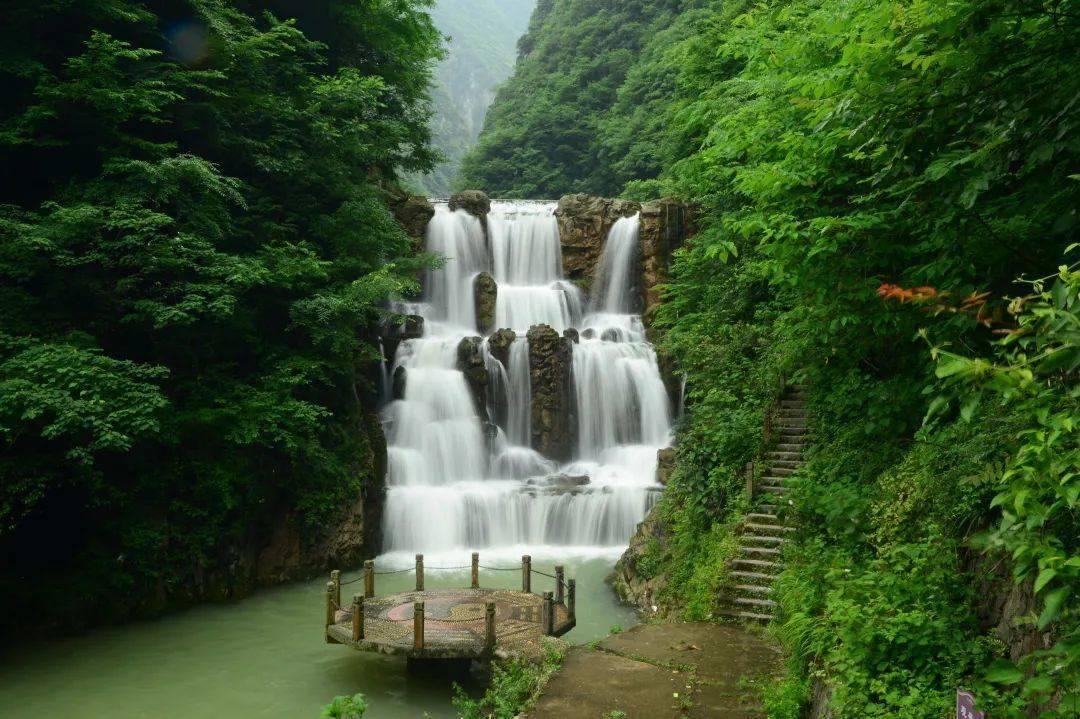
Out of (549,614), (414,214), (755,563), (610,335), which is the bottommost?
(549,614)

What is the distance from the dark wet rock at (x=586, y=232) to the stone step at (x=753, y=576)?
17734 mm

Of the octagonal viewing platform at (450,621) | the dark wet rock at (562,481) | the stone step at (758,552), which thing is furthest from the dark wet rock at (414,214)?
the stone step at (758,552)

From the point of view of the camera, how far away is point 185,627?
446 inches

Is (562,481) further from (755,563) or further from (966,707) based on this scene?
(966,707)

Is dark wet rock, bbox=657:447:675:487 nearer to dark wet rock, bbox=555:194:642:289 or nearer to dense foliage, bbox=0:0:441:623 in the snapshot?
dense foliage, bbox=0:0:441:623

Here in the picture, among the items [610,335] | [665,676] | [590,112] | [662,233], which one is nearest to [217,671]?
[665,676]

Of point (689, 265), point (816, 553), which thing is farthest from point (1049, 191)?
point (689, 265)

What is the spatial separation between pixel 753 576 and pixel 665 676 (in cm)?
292

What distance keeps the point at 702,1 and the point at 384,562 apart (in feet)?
120

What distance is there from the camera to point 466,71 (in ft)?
331

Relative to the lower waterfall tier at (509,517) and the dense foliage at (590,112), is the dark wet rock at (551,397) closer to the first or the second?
the lower waterfall tier at (509,517)

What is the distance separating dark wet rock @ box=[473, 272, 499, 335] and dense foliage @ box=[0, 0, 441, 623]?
7.93m

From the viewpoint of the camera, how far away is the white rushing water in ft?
54.3

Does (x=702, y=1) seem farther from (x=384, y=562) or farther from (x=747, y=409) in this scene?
(x=384, y=562)
